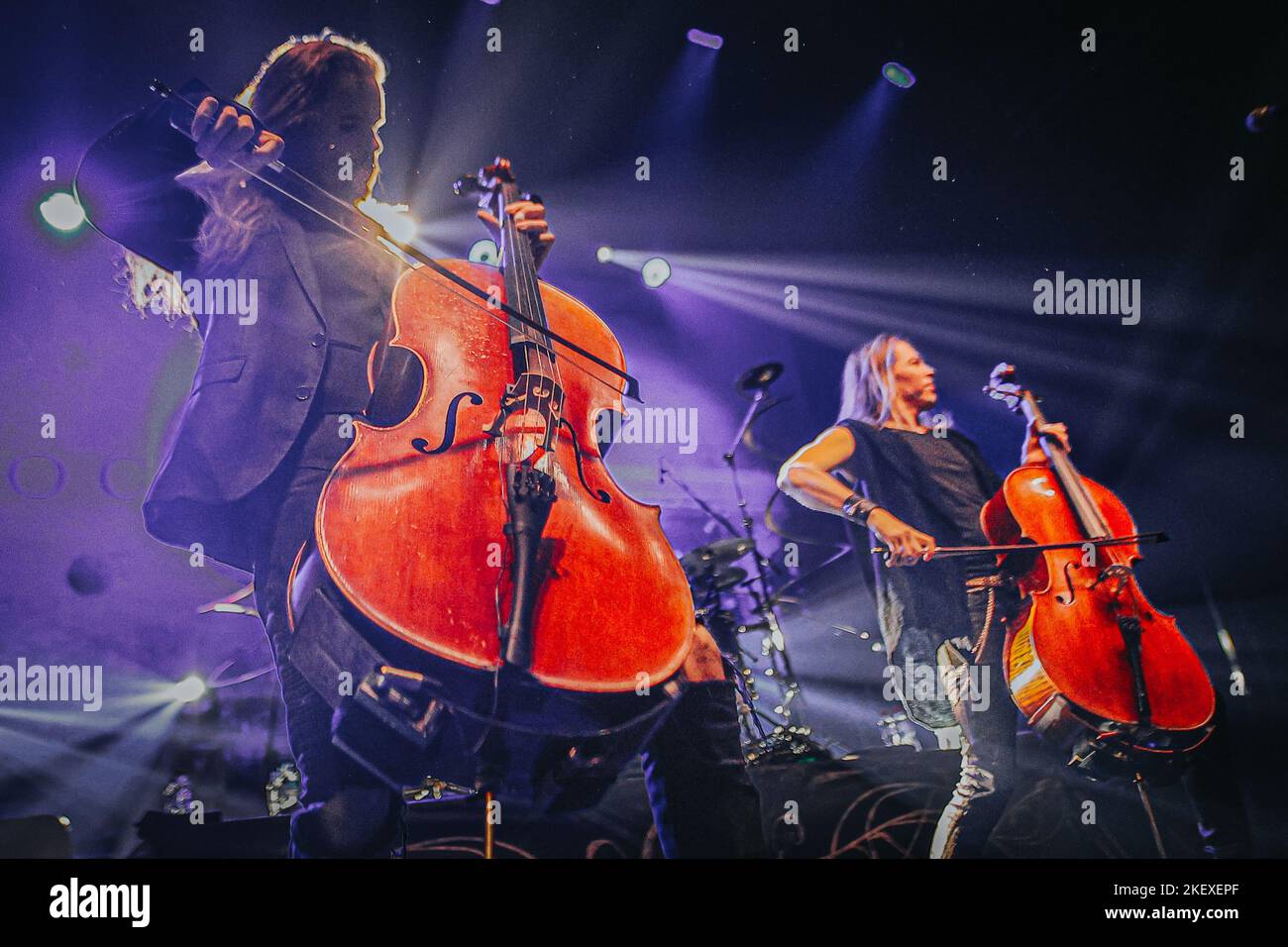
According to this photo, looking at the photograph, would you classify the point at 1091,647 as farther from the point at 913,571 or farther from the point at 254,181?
the point at 254,181

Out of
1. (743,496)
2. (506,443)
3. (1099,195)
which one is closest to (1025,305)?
(1099,195)

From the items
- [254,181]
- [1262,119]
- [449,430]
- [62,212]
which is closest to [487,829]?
[449,430]

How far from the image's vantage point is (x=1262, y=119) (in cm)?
369

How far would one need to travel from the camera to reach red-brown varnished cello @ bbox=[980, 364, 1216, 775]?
9.65 ft

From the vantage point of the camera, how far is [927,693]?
3.14 metres

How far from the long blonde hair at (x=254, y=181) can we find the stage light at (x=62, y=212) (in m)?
0.23

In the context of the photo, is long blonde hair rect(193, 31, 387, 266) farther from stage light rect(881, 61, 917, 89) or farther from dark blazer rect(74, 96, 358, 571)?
stage light rect(881, 61, 917, 89)

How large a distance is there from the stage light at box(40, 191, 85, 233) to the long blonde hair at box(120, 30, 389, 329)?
0.23 meters

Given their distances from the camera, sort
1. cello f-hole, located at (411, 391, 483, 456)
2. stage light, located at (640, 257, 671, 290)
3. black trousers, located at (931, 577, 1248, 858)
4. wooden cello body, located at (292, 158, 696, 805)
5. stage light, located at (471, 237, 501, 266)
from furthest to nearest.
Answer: stage light, located at (640, 257, 671, 290)
stage light, located at (471, 237, 501, 266)
black trousers, located at (931, 577, 1248, 858)
cello f-hole, located at (411, 391, 483, 456)
wooden cello body, located at (292, 158, 696, 805)

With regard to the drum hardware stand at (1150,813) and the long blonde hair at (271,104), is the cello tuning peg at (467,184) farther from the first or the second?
the drum hardware stand at (1150,813)

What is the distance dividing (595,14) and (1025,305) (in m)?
1.93

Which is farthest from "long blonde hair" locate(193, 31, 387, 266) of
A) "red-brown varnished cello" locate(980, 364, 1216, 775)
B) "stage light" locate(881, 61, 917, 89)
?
"red-brown varnished cello" locate(980, 364, 1216, 775)
